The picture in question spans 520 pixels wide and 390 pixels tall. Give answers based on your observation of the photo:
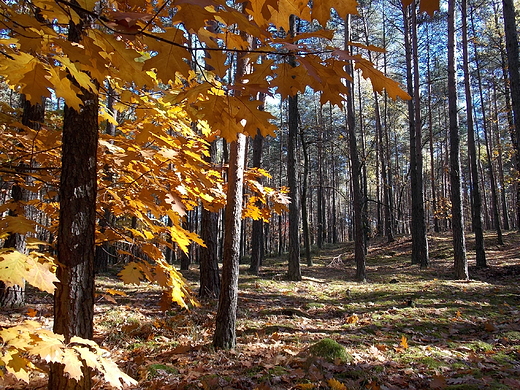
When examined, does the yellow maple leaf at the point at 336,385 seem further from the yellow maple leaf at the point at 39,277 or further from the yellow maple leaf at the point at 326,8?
the yellow maple leaf at the point at 326,8

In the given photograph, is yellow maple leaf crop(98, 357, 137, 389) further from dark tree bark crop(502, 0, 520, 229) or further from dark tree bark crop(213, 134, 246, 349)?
dark tree bark crop(502, 0, 520, 229)

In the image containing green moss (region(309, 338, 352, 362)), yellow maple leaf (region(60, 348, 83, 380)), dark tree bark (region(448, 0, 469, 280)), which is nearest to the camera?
yellow maple leaf (region(60, 348, 83, 380))

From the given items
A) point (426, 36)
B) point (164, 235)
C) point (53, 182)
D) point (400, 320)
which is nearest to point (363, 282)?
point (400, 320)

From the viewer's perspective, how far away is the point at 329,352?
389 cm

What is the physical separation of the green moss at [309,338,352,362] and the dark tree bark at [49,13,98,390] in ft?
8.51

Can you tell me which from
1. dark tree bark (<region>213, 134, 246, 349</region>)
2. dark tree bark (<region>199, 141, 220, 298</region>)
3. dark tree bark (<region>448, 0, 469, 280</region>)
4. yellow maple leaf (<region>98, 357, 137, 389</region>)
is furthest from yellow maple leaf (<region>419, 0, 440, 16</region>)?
dark tree bark (<region>448, 0, 469, 280</region>)

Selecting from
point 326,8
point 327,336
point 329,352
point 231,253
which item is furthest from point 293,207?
point 326,8

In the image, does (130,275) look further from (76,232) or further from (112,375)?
(112,375)

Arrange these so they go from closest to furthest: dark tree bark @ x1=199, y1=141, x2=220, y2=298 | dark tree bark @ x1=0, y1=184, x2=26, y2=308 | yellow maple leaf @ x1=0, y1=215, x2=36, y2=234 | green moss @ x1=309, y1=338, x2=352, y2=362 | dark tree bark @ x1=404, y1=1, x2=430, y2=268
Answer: yellow maple leaf @ x1=0, y1=215, x2=36, y2=234 → green moss @ x1=309, y1=338, x2=352, y2=362 → dark tree bark @ x1=0, y1=184, x2=26, y2=308 → dark tree bark @ x1=199, y1=141, x2=220, y2=298 → dark tree bark @ x1=404, y1=1, x2=430, y2=268

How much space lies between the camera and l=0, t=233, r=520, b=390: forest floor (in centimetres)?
341

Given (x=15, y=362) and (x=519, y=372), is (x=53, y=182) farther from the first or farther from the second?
(x=519, y=372)

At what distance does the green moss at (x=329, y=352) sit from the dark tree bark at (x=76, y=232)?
102 inches

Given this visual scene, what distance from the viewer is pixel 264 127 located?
157 cm

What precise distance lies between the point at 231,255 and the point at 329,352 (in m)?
1.68
